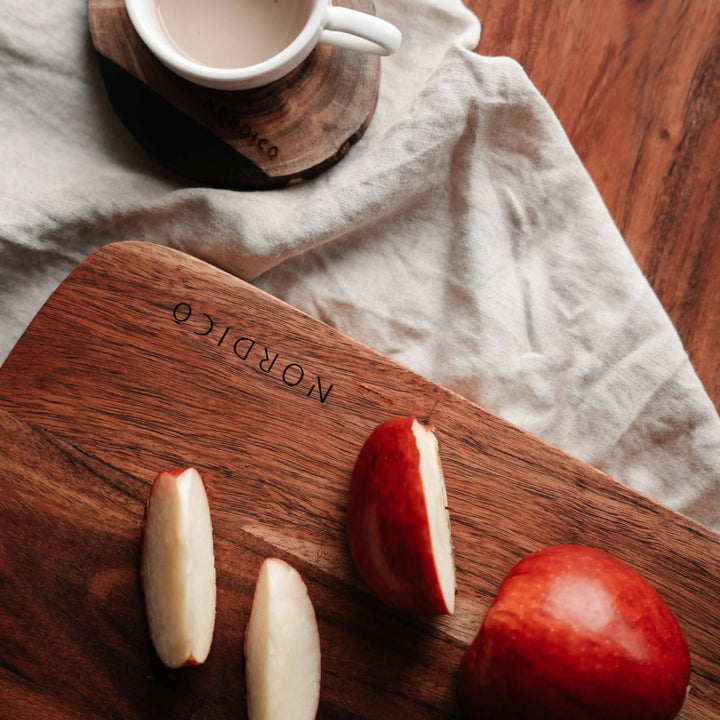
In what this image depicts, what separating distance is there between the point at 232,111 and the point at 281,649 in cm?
76

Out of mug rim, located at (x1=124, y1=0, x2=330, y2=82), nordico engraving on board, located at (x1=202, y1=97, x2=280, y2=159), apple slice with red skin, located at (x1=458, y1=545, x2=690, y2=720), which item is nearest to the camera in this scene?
apple slice with red skin, located at (x1=458, y1=545, x2=690, y2=720)

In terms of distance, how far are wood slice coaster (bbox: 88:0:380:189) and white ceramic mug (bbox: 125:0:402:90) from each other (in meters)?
0.06

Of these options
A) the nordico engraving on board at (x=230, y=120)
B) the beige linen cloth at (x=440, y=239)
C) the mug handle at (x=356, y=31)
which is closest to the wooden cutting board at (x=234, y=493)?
the beige linen cloth at (x=440, y=239)

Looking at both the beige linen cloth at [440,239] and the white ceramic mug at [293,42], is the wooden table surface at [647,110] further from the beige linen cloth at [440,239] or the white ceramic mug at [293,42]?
the white ceramic mug at [293,42]

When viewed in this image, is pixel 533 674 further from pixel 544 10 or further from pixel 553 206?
pixel 544 10

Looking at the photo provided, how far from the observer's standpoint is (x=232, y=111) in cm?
99

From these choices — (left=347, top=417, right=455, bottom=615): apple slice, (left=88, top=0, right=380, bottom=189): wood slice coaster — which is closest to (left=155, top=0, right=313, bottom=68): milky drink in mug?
(left=88, top=0, right=380, bottom=189): wood slice coaster

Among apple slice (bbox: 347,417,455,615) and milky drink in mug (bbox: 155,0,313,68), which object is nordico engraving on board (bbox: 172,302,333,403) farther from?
milky drink in mug (bbox: 155,0,313,68)

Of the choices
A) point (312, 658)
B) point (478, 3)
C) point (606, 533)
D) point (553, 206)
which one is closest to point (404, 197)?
point (553, 206)

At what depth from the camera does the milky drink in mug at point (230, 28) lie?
98cm

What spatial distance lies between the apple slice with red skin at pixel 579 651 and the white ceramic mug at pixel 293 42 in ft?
2.43

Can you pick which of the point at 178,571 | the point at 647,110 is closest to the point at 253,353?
the point at 178,571

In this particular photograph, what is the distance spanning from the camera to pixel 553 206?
1.06m

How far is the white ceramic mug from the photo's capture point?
89 cm
